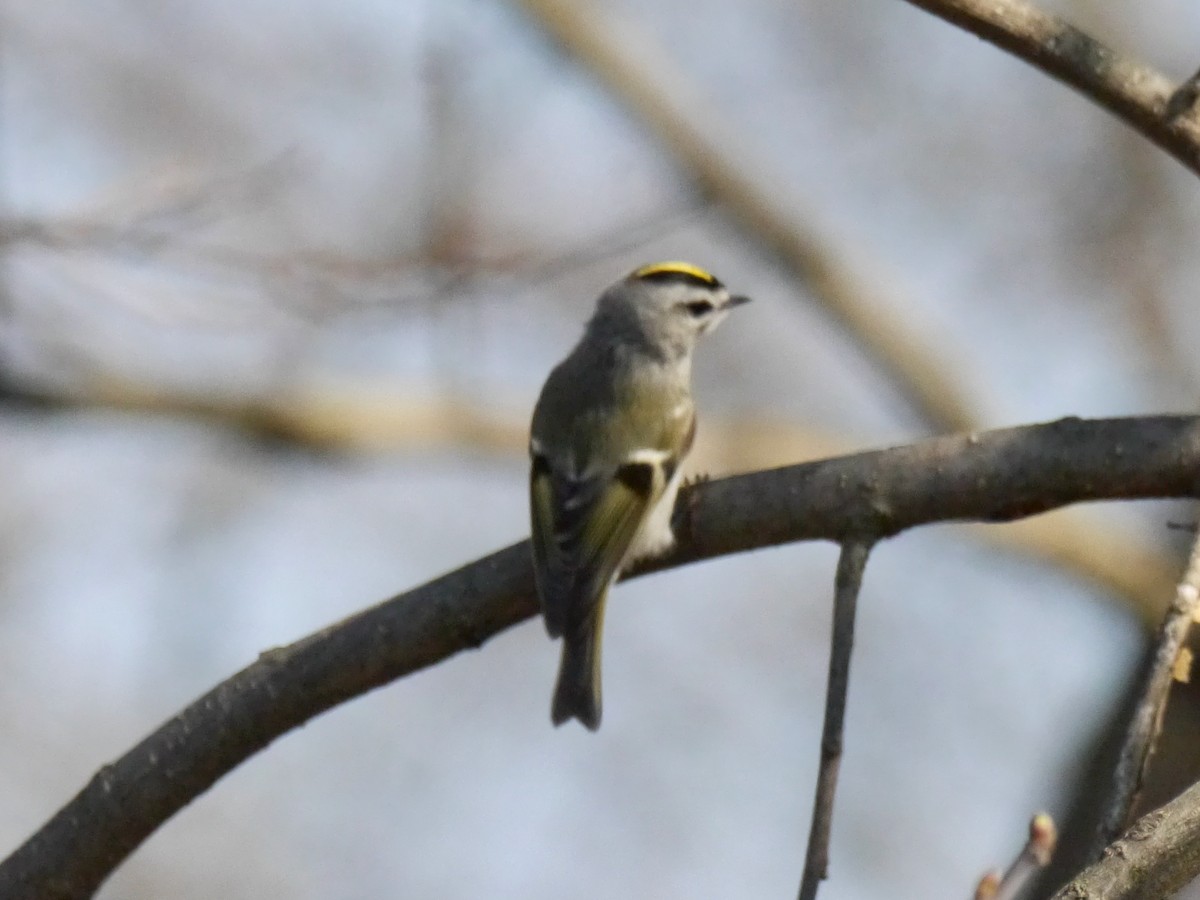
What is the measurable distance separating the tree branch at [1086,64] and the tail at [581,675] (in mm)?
1473

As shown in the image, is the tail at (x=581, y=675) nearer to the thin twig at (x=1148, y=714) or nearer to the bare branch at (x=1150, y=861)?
the thin twig at (x=1148, y=714)

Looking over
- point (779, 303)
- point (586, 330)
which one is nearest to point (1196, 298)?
point (779, 303)

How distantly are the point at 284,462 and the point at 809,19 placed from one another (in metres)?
4.40

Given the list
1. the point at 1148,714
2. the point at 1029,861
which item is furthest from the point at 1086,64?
the point at 1029,861

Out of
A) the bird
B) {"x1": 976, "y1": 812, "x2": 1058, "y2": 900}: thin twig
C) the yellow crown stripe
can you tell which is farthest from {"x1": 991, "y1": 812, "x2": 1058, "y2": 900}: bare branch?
the yellow crown stripe

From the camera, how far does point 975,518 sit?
2.97 metres

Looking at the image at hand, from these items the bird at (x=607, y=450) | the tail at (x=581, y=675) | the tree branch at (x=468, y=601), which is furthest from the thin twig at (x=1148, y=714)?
the tail at (x=581, y=675)

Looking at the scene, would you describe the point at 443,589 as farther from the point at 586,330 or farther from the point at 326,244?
the point at 326,244

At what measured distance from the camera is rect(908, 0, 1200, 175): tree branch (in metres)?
2.93

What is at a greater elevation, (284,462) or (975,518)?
(284,462)

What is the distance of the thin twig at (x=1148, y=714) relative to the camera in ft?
7.57

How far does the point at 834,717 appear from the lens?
2.50m

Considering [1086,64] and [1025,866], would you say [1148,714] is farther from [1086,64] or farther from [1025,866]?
[1086,64]

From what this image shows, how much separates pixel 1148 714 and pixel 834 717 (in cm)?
47
